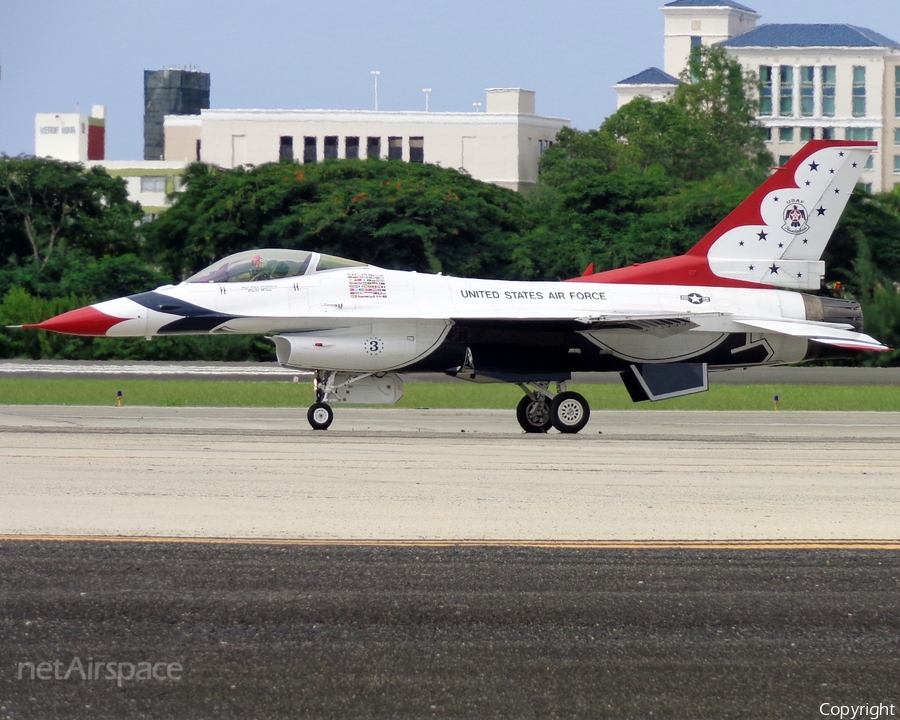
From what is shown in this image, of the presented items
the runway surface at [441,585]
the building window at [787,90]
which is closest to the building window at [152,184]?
the building window at [787,90]

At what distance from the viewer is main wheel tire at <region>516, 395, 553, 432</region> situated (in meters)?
19.3

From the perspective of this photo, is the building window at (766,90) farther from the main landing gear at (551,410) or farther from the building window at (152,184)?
the main landing gear at (551,410)

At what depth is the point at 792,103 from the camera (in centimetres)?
10025

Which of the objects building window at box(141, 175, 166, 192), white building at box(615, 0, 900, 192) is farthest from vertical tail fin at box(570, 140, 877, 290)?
building window at box(141, 175, 166, 192)

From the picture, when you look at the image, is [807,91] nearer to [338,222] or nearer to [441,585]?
[338,222]

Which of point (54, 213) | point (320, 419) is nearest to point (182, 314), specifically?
point (320, 419)

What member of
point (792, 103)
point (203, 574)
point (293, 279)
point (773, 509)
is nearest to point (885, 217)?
point (293, 279)

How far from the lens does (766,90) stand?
99688 mm

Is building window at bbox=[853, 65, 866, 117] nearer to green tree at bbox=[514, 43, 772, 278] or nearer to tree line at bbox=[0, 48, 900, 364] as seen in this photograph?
green tree at bbox=[514, 43, 772, 278]

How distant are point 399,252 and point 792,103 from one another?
62.6 meters

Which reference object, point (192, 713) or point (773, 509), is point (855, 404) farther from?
point (192, 713)

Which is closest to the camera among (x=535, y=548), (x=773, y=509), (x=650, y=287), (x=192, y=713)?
(x=192, y=713)

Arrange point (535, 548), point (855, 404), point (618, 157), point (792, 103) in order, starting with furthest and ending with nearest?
point (792, 103)
point (618, 157)
point (855, 404)
point (535, 548)

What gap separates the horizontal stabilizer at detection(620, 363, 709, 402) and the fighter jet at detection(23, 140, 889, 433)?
0.07ft
